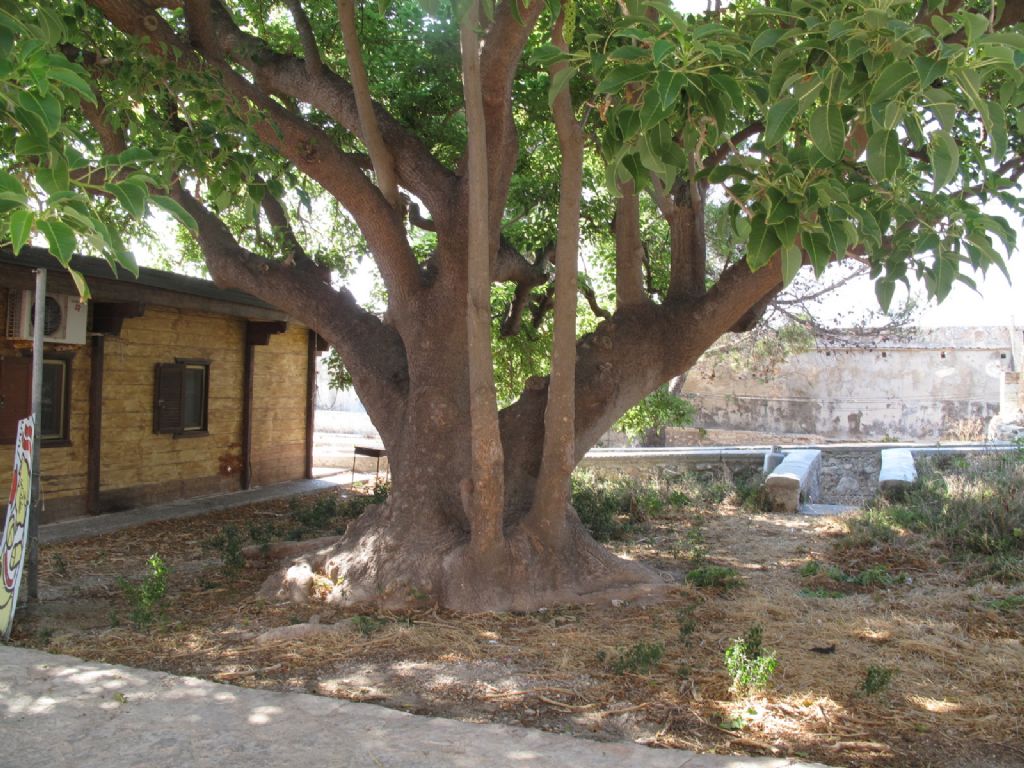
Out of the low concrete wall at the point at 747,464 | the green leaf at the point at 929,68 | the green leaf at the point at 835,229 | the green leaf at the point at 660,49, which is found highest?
the green leaf at the point at 660,49

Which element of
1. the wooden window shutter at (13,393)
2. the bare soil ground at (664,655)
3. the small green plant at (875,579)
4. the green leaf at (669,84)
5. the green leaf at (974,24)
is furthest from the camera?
the wooden window shutter at (13,393)

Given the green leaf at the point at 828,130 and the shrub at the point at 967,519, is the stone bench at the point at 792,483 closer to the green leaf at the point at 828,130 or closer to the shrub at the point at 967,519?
the shrub at the point at 967,519

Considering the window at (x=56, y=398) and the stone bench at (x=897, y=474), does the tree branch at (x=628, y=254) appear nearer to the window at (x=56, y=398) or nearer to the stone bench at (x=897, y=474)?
the stone bench at (x=897, y=474)

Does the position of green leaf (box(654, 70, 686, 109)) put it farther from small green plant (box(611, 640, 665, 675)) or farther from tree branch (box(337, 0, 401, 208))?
tree branch (box(337, 0, 401, 208))

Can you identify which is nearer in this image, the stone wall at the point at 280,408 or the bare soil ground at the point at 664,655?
the bare soil ground at the point at 664,655

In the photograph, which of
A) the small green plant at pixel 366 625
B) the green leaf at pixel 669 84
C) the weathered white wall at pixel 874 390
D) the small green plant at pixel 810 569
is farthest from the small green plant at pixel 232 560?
the weathered white wall at pixel 874 390

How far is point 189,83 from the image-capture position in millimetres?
6762

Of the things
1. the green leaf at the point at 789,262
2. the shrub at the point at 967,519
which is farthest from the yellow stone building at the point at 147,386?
the shrub at the point at 967,519

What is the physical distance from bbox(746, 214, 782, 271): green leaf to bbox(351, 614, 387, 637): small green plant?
3395 millimetres

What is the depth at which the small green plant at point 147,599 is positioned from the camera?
5.93 m

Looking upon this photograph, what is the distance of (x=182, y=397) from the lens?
13.0 meters

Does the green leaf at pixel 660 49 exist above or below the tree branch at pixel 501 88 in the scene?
below

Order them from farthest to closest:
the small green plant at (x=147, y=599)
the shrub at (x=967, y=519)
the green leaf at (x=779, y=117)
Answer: the shrub at (x=967, y=519) → the small green plant at (x=147, y=599) → the green leaf at (x=779, y=117)

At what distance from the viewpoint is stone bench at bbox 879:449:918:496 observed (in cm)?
1145
